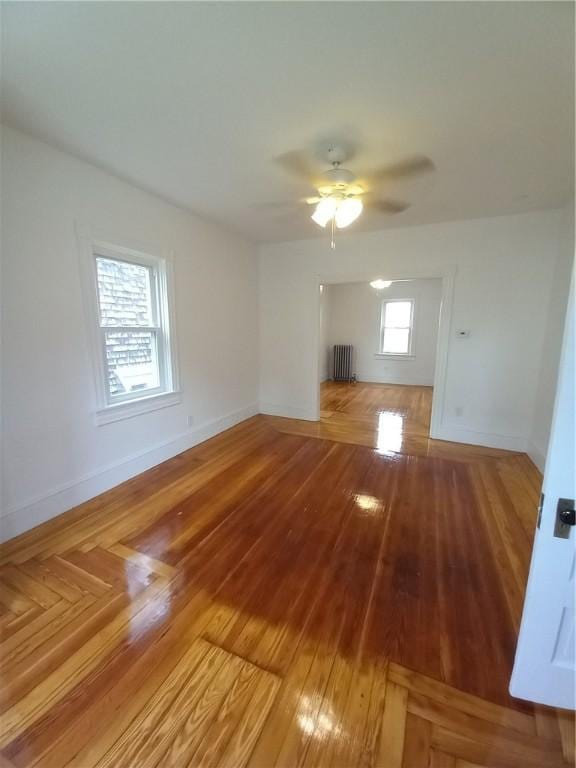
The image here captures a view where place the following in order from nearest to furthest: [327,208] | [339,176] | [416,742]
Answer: [416,742] → [339,176] → [327,208]

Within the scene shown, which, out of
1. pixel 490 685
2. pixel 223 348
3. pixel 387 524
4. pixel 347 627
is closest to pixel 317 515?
pixel 387 524

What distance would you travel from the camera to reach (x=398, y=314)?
751 centimetres

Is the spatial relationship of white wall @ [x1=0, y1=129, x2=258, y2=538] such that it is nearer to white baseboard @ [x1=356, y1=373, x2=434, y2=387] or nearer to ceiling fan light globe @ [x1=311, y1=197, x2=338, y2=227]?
ceiling fan light globe @ [x1=311, y1=197, x2=338, y2=227]

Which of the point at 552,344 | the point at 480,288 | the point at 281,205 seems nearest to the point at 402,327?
the point at 480,288

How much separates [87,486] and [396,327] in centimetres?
702

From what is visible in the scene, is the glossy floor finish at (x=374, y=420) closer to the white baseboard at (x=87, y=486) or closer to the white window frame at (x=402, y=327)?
the white window frame at (x=402, y=327)

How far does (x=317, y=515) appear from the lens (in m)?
2.40

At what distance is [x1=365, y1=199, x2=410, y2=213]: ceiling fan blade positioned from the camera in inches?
117

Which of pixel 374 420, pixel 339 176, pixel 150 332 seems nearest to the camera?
pixel 339 176

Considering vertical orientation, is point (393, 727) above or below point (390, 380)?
below

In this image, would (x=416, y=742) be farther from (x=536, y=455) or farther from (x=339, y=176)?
(x=536, y=455)

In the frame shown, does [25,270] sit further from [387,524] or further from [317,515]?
[387,524]

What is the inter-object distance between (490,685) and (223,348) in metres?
3.73

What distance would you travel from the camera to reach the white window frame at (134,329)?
2.47 meters
